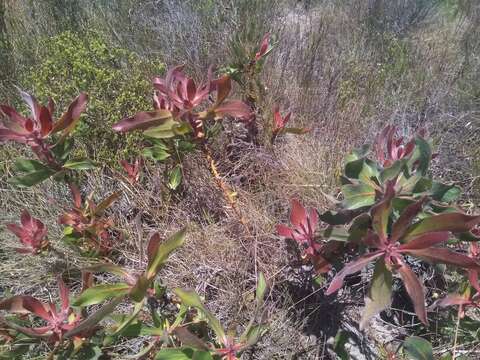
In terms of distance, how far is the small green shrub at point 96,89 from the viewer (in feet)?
6.14

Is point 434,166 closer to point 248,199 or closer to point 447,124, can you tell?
point 447,124

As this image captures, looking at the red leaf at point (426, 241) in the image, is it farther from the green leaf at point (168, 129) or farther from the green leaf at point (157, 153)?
the green leaf at point (157, 153)

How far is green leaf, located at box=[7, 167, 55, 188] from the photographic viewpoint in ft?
4.08

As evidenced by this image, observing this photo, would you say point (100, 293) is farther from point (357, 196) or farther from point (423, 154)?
point (423, 154)

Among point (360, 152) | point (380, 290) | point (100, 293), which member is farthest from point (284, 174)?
point (100, 293)

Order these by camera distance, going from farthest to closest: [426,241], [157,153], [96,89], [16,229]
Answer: [96,89] < [157,153] < [16,229] < [426,241]

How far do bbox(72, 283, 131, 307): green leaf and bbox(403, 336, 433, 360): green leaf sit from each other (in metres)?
0.74

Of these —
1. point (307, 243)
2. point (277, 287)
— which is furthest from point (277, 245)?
point (307, 243)

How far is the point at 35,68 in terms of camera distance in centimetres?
225

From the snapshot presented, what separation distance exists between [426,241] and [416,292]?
0.12 metres

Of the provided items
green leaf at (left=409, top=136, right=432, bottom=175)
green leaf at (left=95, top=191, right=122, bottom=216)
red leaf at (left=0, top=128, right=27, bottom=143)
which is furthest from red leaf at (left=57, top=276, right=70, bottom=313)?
green leaf at (left=409, top=136, right=432, bottom=175)

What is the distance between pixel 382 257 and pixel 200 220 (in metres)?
0.85

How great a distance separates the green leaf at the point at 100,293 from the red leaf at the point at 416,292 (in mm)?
670

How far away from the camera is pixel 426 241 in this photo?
90 centimetres
